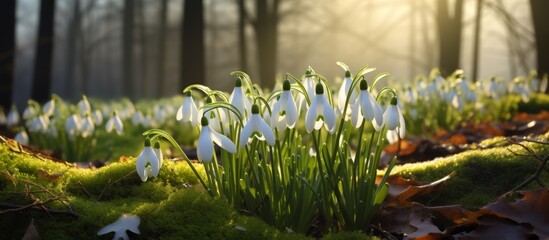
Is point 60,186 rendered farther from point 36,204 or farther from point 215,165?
point 215,165

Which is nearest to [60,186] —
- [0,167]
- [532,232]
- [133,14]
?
[0,167]

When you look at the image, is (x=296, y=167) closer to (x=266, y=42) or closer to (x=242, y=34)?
(x=266, y=42)

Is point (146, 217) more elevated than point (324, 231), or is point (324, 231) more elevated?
point (146, 217)

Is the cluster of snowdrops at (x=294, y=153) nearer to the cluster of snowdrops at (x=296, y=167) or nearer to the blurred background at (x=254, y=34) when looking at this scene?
the cluster of snowdrops at (x=296, y=167)

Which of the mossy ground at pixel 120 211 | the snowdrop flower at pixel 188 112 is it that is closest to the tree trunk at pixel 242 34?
the mossy ground at pixel 120 211

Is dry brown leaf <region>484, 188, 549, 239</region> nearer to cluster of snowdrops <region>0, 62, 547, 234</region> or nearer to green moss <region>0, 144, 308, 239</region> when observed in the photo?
cluster of snowdrops <region>0, 62, 547, 234</region>

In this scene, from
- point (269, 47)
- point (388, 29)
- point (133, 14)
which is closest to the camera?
point (269, 47)

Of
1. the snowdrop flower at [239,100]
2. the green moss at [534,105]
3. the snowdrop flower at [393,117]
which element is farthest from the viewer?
the green moss at [534,105]
